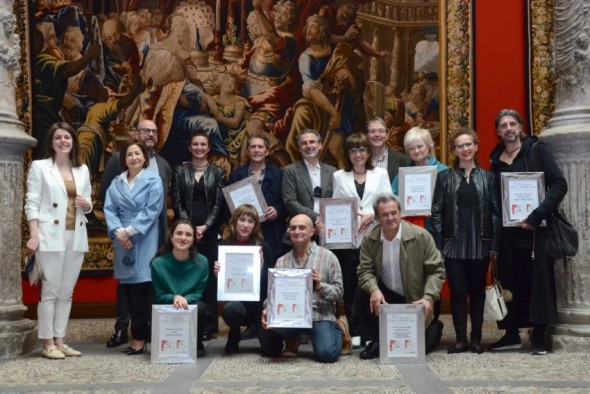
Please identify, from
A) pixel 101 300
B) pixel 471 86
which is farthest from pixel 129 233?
pixel 471 86

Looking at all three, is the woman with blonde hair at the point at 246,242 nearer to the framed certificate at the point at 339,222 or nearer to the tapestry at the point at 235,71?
the framed certificate at the point at 339,222

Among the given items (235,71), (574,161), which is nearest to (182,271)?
(574,161)

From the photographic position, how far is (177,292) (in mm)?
6398

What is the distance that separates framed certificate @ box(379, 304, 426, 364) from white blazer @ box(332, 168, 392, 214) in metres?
1.13

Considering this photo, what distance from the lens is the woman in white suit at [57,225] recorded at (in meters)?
6.46

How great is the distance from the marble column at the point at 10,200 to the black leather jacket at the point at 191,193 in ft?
4.30

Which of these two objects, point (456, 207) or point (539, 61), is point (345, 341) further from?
point (539, 61)

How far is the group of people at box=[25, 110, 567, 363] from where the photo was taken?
249 inches

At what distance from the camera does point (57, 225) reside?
649 cm

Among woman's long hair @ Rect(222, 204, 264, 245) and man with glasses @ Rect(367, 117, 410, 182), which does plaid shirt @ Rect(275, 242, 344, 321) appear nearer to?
woman's long hair @ Rect(222, 204, 264, 245)

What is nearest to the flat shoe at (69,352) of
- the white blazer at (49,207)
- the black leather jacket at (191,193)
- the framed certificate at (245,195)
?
the white blazer at (49,207)

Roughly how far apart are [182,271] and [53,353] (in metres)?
1.19

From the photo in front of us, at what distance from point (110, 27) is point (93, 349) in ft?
14.9

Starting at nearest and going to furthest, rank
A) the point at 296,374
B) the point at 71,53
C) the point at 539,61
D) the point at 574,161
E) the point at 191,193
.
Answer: the point at 296,374 < the point at 574,161 < the point at 191,193 < the point at 539,61 < the point at 71,53
